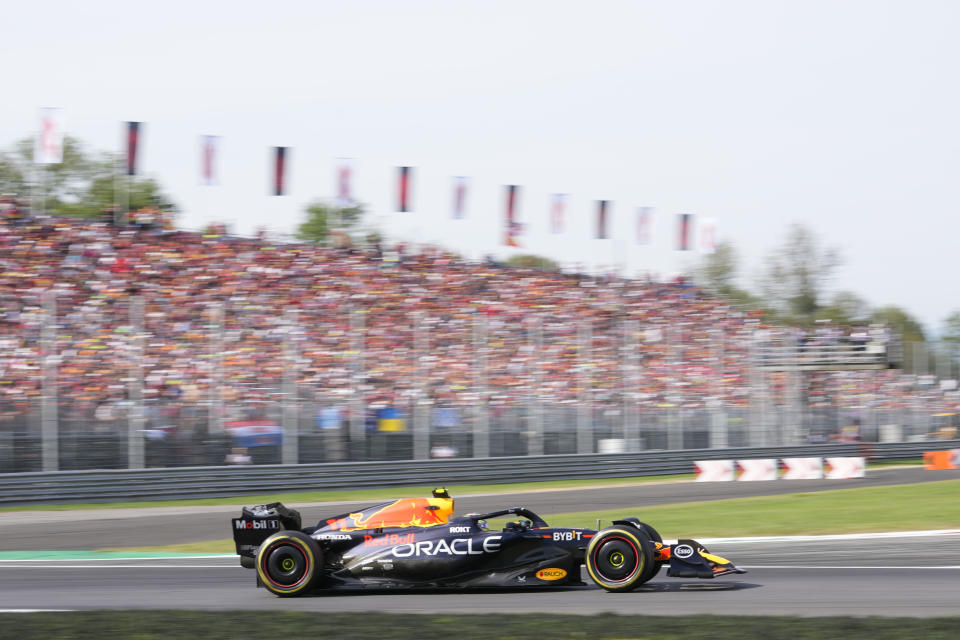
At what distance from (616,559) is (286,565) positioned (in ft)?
9.50

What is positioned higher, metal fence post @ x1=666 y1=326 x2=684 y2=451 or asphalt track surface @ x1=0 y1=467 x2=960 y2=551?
metal fence post @ x1=666 y1=326 x2=684 y2=451

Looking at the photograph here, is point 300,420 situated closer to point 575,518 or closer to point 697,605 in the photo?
point 575,518

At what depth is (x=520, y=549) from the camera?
9.37 meters

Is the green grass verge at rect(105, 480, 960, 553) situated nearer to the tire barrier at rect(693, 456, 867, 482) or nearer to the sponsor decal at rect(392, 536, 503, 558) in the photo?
the tire barrier at rect(693, 456, 867, 482)

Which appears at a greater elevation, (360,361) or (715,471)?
(360,361)

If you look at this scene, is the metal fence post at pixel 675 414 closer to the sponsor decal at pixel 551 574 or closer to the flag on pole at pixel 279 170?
the flag on pole at pixel 279 170

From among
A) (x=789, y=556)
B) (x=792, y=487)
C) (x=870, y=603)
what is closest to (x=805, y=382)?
(x=792, y=487)

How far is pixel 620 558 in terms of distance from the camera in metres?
9.12

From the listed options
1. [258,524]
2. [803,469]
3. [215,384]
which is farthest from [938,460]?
[258,524]

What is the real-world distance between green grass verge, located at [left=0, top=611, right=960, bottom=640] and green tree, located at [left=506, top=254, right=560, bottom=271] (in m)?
22.6

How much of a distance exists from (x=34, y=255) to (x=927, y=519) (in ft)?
55.2

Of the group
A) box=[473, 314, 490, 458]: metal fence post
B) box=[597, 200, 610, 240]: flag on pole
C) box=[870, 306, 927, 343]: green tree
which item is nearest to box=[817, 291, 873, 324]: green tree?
box=[870, 306, 927, 343]: green tree

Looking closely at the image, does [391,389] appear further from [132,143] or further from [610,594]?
[610,594]

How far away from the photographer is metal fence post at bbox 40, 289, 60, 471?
58.2 ft
